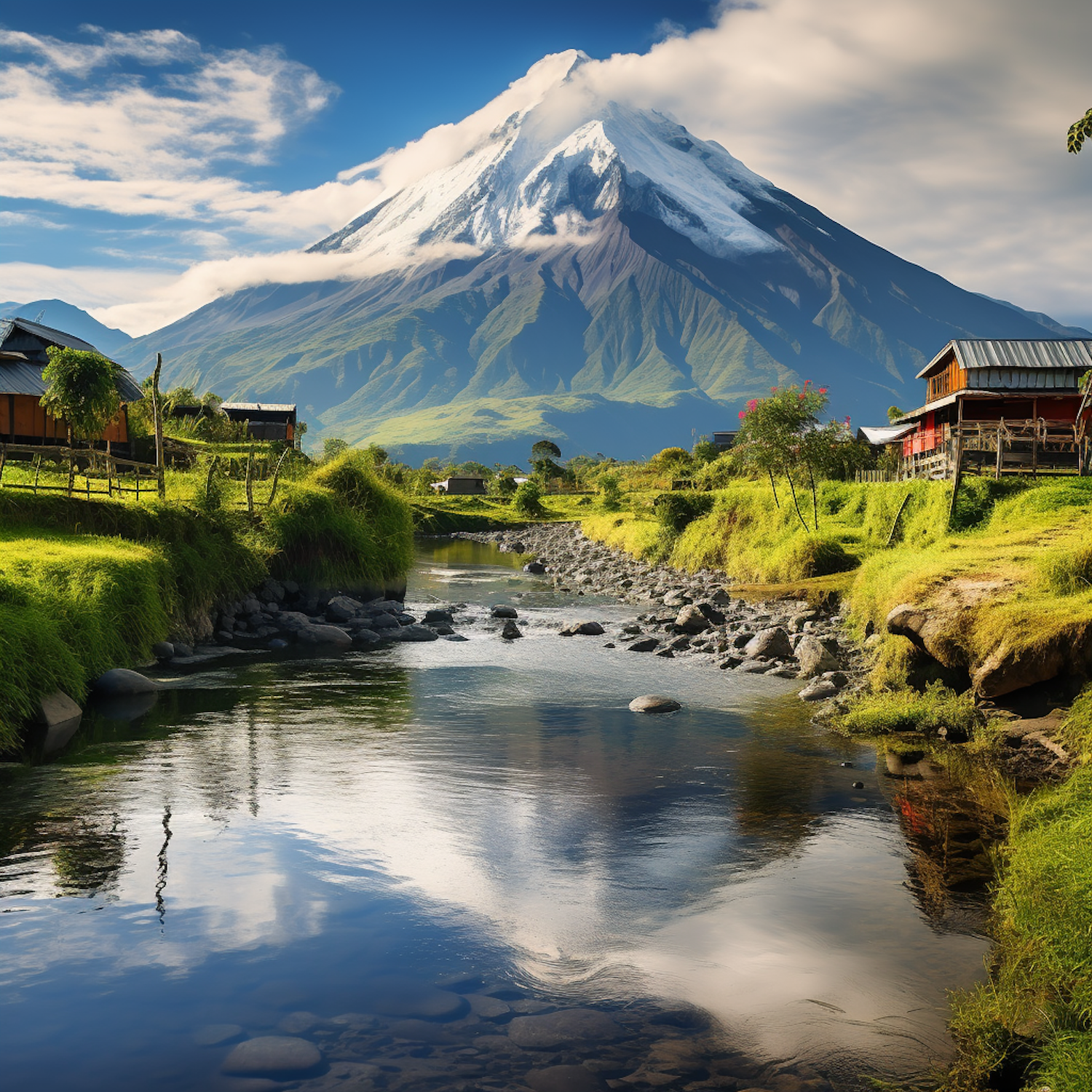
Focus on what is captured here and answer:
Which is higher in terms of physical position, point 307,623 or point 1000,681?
point 1000,681

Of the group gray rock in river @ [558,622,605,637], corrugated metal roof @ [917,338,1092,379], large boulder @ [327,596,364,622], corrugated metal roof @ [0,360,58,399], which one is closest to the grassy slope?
gray rock in river @ [558,622,605,637]

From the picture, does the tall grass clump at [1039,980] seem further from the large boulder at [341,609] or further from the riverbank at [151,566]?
the large boulder at [341,609]

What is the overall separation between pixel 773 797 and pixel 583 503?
3717 inches

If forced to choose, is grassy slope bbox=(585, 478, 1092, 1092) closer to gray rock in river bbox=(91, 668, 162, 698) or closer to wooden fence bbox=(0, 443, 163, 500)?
gray rock in river bbox=(91, 668, 162, 698)

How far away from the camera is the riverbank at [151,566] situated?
632 inches

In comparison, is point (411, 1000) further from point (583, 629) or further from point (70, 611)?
point (583, 629)

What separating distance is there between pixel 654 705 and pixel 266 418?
2855 inches

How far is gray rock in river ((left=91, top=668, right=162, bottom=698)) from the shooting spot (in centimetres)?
1827

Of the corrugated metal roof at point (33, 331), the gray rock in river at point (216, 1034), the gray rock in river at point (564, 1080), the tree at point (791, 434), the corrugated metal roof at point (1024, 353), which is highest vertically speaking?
the corrugated metal roof at point (33, 331)

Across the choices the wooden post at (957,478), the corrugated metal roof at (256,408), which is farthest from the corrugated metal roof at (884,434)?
the corrugated metal roof at (256,408)

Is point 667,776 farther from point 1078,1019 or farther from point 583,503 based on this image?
point 583,503

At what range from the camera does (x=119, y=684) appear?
18406 millimetres

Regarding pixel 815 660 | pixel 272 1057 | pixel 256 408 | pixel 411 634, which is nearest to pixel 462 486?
pixel 256 408

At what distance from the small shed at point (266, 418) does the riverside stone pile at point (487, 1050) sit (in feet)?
238
